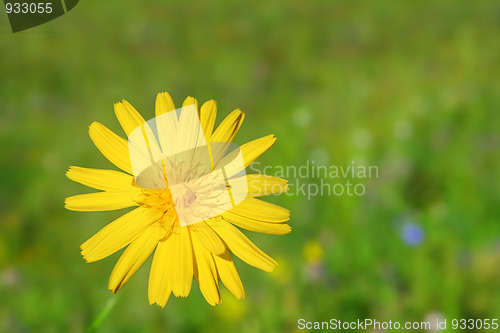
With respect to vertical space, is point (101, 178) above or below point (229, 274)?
above

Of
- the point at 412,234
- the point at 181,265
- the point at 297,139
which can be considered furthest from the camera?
the point at 297,139

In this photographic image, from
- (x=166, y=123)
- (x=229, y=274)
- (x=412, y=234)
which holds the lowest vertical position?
(x=412, y=234)

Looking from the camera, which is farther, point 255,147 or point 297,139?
point 297,139

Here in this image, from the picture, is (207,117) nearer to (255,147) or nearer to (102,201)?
(255,147)

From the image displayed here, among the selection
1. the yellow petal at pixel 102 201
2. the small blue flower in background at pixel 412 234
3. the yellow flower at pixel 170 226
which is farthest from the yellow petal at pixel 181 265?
the small blue flower in background at pixel 412 234

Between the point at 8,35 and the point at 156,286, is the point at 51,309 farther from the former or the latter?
the point at 8,35

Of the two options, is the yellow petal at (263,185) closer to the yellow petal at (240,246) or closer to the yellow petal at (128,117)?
the yellow petal at (240,246)

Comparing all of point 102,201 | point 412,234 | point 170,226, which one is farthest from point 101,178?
point 412,234

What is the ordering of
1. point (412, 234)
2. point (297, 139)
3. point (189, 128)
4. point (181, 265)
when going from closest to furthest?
point (181, 265)
point (189, 128)
point (412, 234)
point (297, 139)
